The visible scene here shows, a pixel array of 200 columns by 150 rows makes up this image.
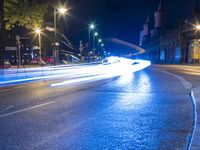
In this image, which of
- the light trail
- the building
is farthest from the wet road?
the building

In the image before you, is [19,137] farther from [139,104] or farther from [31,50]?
[31,50]

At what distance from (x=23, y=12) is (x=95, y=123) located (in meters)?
25.5

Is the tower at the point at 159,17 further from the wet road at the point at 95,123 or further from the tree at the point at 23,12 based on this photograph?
the wet road at the point at 95,123

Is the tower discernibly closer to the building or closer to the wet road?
the building

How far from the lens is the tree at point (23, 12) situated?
30.9 metres

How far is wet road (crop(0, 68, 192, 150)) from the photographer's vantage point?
640 centimetres

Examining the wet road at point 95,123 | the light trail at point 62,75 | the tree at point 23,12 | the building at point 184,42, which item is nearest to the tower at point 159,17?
the building at point 184,42

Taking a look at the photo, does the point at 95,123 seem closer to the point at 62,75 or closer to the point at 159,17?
the point at 62,75

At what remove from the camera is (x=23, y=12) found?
31719mm

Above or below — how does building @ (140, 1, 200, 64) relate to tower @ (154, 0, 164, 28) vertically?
below

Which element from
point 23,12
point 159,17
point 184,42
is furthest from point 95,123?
point 159,17

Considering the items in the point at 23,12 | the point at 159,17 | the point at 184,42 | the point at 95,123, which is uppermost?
the point at 159,17

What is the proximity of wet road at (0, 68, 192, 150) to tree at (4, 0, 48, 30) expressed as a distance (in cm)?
2006

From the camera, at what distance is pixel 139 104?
11.7 meters
